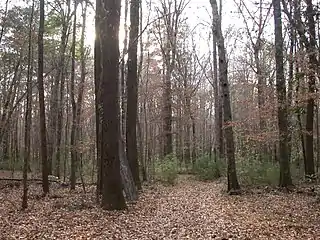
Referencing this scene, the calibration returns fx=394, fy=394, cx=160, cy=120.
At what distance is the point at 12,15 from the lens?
22.4 metres

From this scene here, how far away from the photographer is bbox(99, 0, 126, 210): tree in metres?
10.8

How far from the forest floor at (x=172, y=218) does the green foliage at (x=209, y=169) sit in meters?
6.26

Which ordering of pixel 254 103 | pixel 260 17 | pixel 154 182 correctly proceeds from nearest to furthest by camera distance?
1. pixel 154 182
2. pixel 254 103
3. pixel 260 17

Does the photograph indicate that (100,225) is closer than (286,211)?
Yes

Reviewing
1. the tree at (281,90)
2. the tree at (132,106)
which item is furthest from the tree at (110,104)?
the tree at (281,90)

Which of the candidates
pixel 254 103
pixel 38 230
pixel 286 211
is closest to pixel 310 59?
pixel 286 211

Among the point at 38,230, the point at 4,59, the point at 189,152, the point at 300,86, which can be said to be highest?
the point at 4,59

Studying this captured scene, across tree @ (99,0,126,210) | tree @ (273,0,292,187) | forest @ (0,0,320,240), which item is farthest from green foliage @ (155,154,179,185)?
tree @ (99,0,126,210)

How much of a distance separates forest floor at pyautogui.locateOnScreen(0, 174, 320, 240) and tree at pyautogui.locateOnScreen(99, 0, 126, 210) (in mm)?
719

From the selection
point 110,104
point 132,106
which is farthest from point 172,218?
point 132,106

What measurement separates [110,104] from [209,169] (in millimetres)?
11124

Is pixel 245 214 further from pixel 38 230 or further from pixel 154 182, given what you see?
pixel 154 182

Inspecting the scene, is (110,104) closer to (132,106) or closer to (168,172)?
(132,106)

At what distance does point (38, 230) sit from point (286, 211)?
6350 millimetres
